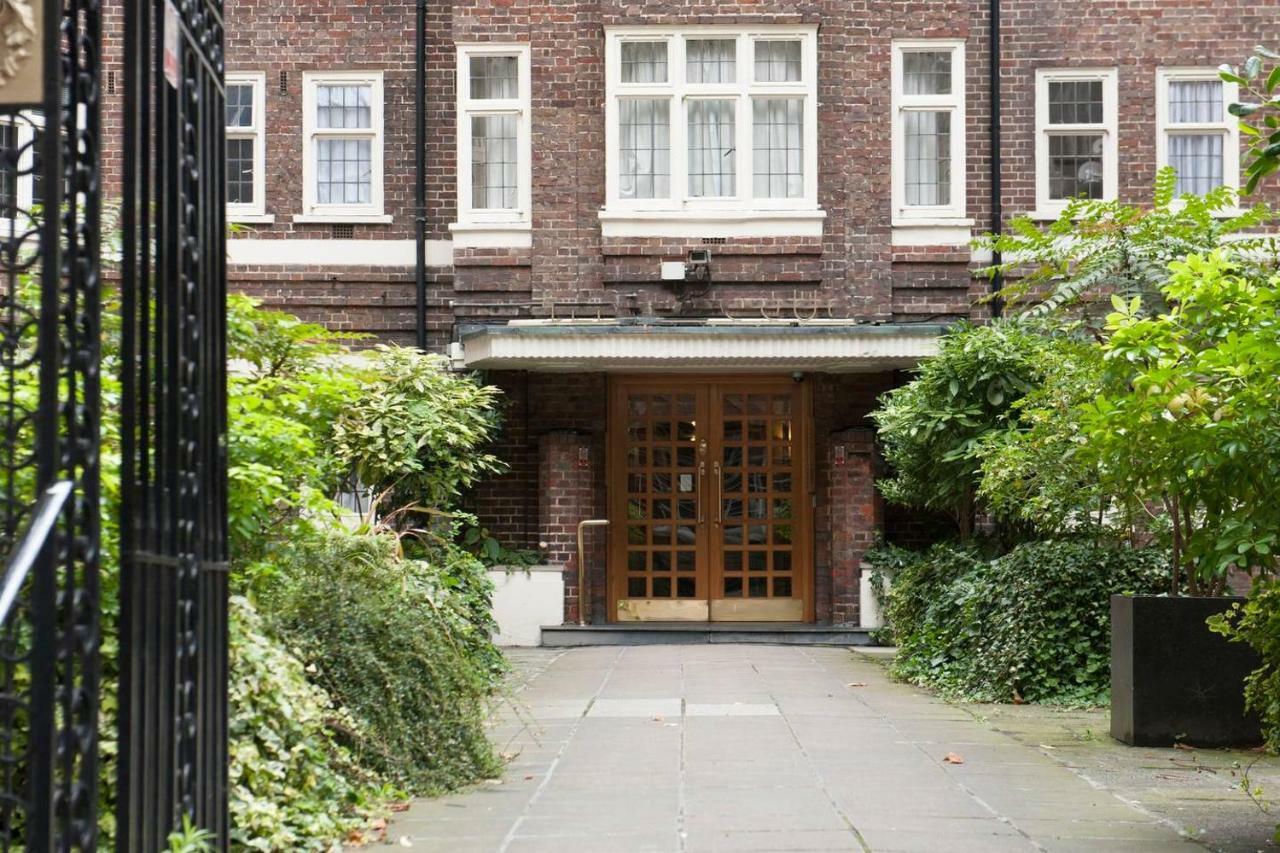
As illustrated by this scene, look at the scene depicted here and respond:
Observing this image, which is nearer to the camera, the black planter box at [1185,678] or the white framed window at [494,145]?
the black planter box at [1185,678]

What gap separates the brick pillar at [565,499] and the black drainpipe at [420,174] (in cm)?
194

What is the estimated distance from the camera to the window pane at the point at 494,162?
60.0 feet

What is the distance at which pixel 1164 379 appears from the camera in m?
6.71

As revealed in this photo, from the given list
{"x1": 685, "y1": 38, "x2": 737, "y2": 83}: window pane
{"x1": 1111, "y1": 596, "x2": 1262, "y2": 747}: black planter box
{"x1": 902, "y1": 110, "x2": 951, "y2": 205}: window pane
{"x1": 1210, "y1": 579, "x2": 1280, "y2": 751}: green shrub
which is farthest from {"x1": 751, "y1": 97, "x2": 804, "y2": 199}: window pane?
{"x1": 1210, "y1": 579, "x2": 1280, "y2": 751}: green shrub

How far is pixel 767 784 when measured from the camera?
8.26m

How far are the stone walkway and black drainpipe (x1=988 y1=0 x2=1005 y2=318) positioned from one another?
6.55 m

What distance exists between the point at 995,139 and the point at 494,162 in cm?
552

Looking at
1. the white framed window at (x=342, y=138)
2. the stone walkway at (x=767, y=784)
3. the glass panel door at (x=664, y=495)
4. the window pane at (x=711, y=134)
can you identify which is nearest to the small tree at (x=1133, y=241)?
the stone walkway at (x=767, y=784)

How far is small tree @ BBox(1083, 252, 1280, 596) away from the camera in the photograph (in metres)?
6.35

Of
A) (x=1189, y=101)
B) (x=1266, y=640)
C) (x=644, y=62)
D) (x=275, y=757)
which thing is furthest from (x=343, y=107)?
(x=1266, y=640)

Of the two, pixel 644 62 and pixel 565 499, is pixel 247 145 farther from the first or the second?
pixel 565 499

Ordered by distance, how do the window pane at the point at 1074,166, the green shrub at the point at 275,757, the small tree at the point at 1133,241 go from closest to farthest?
the green shrub at the point at 275,757, the small tree at the point at 1133,241, the window pane at the point at 1074,166

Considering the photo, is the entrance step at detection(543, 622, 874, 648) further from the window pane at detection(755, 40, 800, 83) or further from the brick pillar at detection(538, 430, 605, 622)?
the window pane at detection(755, 40, 800, 83)

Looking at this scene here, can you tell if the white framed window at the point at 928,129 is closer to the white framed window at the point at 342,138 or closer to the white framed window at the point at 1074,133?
the white framed window at the point at 1074,133
